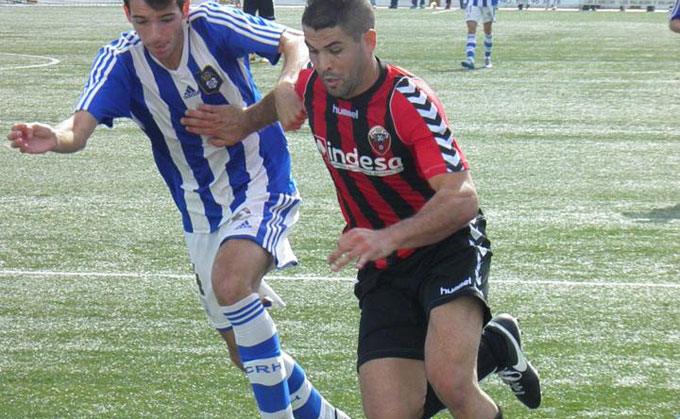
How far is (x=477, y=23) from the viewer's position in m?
19.7

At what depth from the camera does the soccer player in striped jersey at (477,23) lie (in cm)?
1895

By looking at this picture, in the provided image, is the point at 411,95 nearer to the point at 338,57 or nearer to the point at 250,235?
the point at 338,57

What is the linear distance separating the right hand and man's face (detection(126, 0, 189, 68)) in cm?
55

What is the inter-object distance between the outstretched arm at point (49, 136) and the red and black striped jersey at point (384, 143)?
3.05ft

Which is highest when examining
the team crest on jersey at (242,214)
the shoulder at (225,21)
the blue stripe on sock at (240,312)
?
the shoulder at (225,21)

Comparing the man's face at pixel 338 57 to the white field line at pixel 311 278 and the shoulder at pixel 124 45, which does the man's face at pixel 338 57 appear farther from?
the white field line at pixel 311 278

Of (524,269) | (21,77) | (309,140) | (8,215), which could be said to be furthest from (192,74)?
(21,77)

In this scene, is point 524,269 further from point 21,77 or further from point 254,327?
point 21,77

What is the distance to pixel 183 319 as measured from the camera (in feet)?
20.1

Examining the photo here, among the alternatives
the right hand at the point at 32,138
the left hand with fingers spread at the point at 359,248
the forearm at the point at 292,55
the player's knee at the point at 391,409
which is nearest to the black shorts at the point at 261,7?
the forearm at the point at 292,55

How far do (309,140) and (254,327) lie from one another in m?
7.34

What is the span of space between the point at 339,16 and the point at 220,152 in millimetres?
1120

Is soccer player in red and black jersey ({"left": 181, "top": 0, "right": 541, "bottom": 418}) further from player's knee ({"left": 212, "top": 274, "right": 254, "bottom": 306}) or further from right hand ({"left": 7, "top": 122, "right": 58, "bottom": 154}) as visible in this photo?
right hand ({"left": 7, "top": 122, "right": 58, "bottom": 154})

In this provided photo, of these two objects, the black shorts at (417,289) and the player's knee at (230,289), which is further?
the player's knee at (230,289)
